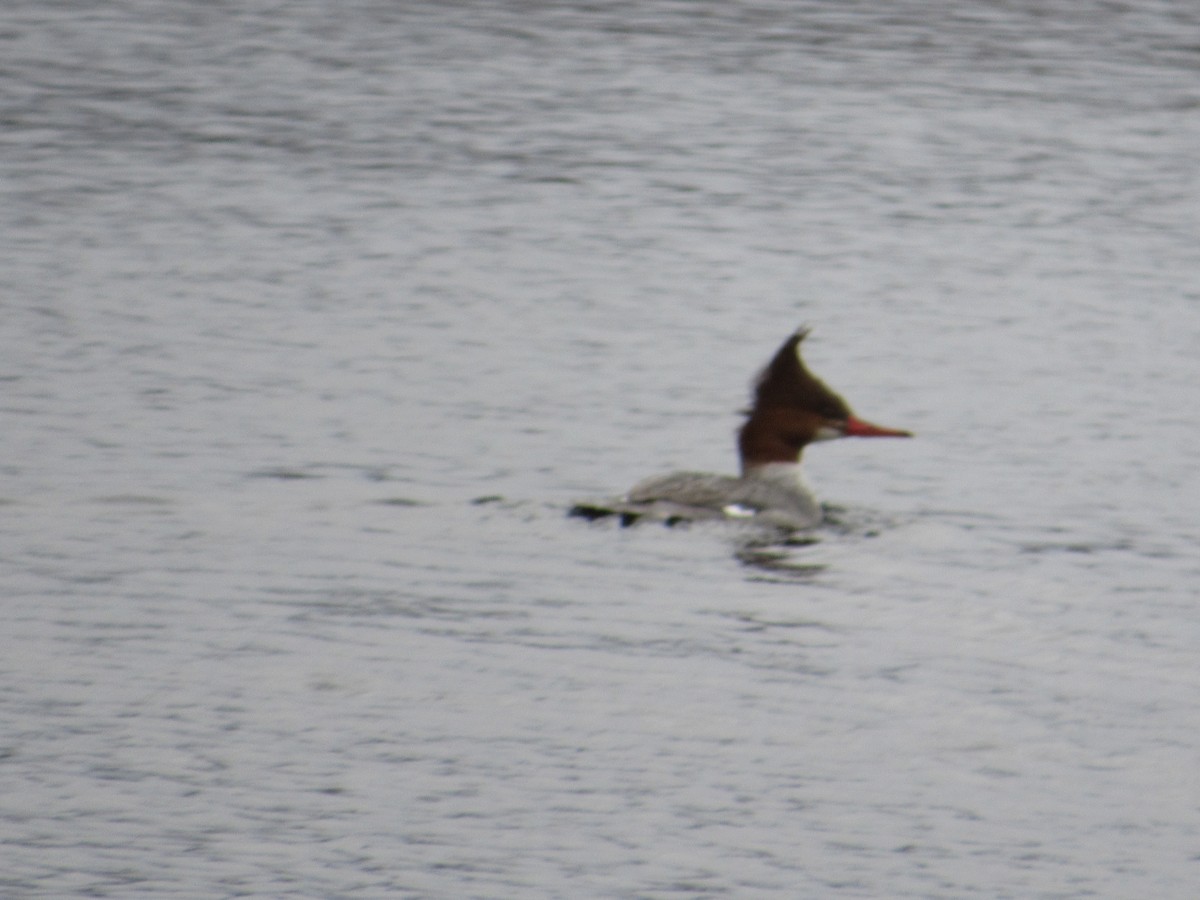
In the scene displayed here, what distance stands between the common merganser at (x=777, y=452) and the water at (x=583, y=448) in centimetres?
27

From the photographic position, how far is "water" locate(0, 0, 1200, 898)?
742 centimetres

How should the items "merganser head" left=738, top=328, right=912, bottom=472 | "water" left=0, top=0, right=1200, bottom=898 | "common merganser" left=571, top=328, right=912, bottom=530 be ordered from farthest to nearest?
"merganser head" left=738, top=328, right=912, bottom=472 < "common merganser" left=571, top=328, right=912, bottom=530 < "water" left=0, top=0, right=1200, bottom=898

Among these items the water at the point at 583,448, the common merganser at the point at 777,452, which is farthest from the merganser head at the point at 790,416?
the water at the point at 583,448

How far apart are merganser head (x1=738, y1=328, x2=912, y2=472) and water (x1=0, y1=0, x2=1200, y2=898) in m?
0.36

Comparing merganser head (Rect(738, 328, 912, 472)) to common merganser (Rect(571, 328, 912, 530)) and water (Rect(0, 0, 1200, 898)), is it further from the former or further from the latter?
water (Rect(0, 0, 1200, 898))

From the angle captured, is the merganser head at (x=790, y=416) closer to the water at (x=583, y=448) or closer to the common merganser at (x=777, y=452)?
the common merganser at (x=777, y=452)

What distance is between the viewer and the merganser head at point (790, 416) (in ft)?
38.3

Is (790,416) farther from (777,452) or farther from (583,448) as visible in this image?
(583,448)

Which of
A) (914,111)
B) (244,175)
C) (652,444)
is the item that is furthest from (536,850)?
(914,111)

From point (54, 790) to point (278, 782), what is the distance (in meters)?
0.63

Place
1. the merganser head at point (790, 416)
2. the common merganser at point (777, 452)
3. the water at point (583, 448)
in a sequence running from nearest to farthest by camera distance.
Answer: the water at point (583, 448) < the common merganser at point (777, 452) < the merganser head at point (790, 416)

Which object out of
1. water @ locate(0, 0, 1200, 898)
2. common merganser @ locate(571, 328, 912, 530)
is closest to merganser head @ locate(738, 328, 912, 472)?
common merganser @ locate(571, 328, 912, 530)

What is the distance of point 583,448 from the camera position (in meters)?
12.4

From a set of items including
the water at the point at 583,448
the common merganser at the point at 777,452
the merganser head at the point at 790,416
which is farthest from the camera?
the merganser head at the point at 790,416
